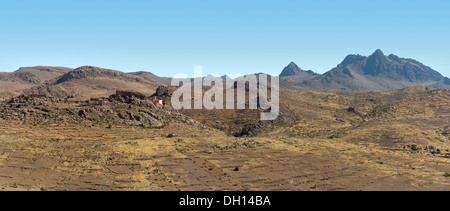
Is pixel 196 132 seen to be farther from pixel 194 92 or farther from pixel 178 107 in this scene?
pixel 194 92

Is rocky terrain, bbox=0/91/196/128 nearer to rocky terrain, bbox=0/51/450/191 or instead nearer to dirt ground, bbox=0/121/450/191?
rocky terrain, bbox=0/51/450/191

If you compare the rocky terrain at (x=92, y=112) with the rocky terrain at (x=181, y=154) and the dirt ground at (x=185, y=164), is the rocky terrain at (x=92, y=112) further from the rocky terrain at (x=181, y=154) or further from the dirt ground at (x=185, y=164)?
the dirt ground at (x=185, y=164)

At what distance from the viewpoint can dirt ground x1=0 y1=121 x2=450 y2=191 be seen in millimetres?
33500

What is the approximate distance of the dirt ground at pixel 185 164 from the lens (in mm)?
33500

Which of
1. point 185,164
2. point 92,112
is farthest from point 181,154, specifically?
point 92,112

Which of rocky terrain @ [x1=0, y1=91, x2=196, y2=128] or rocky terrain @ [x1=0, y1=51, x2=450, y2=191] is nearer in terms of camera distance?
rocky terrain @ [x1=0, y1=51, x2=450, y2=191]

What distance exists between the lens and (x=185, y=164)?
4194 cm

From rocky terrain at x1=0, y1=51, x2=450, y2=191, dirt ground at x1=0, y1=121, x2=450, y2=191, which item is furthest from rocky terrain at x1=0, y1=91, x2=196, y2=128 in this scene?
dirt ground at x1=0, y1=121, x2=450, y2=191

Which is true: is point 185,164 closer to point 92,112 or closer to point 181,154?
point 181,154

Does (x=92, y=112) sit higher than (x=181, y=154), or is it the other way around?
(x=92, y=112)

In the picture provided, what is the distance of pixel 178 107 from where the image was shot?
4530 inches

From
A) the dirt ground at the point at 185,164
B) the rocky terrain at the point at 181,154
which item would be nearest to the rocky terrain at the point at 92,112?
the rocky terrain at the point at 181,154

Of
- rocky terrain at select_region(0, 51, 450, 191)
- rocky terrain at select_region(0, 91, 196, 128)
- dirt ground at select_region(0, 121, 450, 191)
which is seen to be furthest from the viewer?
rocky terrain at select_region(0, 91, 196, 128)

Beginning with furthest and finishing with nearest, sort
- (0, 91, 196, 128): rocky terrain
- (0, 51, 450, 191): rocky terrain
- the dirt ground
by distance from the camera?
(0, 91, 196, 128): rocky terrain < (0, 51, 450, 191): rocky terrain < the dirt ground
